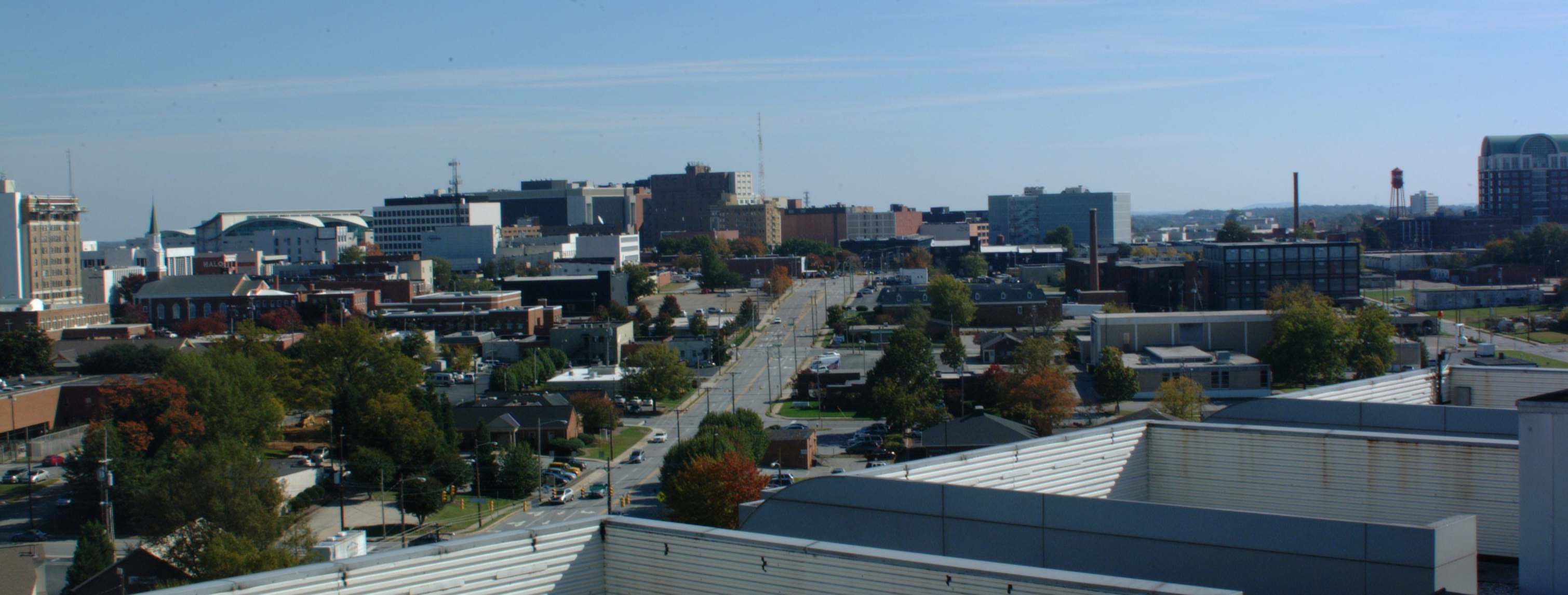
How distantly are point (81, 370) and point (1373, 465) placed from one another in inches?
1000

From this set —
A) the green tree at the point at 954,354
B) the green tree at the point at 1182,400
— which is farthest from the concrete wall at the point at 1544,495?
the green tree at the point at 954,354

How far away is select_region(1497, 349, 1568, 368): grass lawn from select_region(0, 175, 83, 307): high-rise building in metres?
43.4

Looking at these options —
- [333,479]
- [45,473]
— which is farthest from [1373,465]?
[45,473]

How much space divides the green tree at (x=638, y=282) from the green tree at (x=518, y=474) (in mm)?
26179

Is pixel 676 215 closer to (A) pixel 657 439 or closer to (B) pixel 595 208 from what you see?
(B) pixel 595 208

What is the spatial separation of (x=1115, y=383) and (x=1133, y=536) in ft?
57.6

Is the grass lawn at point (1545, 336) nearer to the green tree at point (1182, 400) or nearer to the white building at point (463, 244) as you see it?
the green tree at point (1182, 400)

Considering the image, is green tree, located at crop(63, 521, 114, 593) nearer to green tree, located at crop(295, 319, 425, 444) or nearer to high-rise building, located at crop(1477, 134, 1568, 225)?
green tree, located at crop(295, 319, 425, 444)

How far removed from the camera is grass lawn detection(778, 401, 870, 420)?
22.4 meters

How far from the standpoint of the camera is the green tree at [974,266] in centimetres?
5603

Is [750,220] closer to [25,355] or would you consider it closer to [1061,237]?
[1061,237]

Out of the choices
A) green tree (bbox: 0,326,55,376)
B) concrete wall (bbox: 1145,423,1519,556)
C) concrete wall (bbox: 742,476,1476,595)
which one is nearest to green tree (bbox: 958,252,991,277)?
green tree (bbox: 0,326,55,376)

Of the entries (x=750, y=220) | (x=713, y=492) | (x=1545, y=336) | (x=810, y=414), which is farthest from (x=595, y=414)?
(x=750, y=220)

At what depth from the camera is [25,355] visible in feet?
84.0
